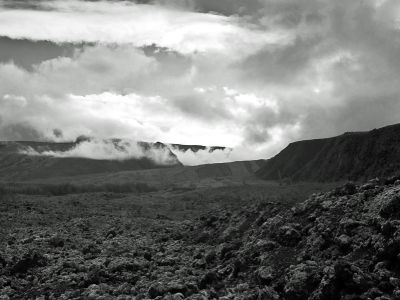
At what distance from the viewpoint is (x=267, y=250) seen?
2052cm

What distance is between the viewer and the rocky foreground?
1548 centimetres

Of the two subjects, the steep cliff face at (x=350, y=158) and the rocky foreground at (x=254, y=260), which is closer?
the rocky foreground at (x=254, y=260)

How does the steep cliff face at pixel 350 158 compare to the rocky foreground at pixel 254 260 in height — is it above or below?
above

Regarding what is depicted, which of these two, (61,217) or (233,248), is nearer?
(233,248)

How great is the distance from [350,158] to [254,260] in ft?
422

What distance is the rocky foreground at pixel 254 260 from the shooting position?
15.5m

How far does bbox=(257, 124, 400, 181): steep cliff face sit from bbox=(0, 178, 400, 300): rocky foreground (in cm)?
8206

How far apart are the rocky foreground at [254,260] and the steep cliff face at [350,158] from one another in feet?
269

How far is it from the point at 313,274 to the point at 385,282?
7.68ft

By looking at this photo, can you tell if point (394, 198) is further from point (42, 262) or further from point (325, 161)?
point (325, 161)

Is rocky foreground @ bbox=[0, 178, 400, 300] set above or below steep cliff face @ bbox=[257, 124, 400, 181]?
below

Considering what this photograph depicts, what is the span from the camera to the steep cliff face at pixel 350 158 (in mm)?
120062

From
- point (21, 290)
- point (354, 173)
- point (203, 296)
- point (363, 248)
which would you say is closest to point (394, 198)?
point (363, 248)

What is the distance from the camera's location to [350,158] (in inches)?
5581
